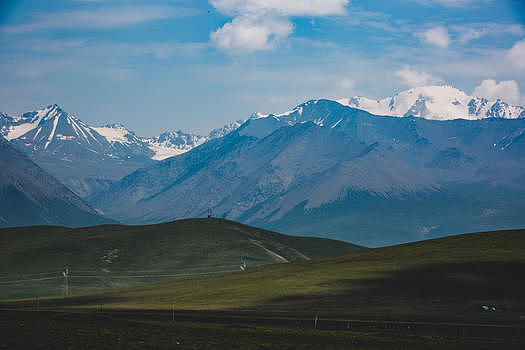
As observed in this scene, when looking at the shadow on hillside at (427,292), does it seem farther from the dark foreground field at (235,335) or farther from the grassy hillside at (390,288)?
the dark foreground field at (235,335)

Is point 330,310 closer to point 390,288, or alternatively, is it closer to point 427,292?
point 427,292

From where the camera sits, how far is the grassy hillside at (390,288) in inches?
5094

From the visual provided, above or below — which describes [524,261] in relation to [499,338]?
above

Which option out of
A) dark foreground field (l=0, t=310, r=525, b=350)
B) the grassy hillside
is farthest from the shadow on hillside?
dark foreground field (l=0, t=310, r=525, b=350)

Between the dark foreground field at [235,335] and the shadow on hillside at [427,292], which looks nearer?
the dark foreground field at [235,335]

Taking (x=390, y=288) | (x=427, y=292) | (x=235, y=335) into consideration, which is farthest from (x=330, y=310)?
(x=235, y=335)

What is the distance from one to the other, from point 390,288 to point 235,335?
224ft

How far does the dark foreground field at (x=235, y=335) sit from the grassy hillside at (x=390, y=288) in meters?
19.5

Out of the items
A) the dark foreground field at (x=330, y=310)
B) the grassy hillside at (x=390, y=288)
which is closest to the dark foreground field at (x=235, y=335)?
the dark foreground field at (x=330, y=310)

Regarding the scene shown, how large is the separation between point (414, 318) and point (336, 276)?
5955cm

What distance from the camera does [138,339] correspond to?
8081cm

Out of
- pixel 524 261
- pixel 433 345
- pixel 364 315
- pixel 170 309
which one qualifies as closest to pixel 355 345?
pixel 433 345

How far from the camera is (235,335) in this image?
291ft

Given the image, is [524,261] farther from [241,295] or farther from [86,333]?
[86,333]
